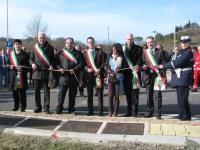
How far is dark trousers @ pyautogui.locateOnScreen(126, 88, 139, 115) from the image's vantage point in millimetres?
11164

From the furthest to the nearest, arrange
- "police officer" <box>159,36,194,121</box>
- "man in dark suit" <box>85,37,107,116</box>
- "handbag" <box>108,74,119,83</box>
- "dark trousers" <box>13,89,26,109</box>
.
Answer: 1. "dark trousers" <box>13,89,26,109</box>
2. "man in dark suit" <box>85,37,107,116</box>
3. "handbag" <box>108,74,119,83</box>
4. "police officer" <box>159,36,194,121</box>

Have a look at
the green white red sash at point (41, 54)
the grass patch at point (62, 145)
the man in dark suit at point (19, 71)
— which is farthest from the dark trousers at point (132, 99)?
the grass patch at point (62, 145)

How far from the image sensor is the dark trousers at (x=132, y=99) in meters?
11.2

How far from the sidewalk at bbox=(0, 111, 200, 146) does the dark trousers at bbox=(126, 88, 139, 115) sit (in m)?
0.78

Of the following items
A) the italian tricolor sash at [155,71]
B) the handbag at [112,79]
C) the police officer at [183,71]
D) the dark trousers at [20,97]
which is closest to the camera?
the police officer at [183,71]

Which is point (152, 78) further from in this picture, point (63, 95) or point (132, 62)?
point (63, 95)

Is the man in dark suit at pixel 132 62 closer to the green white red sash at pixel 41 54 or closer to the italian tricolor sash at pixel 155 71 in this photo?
the italian tricolor sash at pixel 155 71

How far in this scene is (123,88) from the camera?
36.2 feet

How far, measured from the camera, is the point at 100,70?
36.9 ft

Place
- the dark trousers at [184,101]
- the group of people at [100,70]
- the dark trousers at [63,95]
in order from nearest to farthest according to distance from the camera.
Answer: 1. the dark trousers at [184,101]
2. the group of people at [100,70]
3. the dark trousers at [63,95]

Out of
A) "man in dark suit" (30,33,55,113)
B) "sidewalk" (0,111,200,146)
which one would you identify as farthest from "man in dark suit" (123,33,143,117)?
"man in dark suit" (30,33,55,113)

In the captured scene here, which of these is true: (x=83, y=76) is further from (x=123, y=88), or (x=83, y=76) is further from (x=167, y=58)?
(x=167, y=58)

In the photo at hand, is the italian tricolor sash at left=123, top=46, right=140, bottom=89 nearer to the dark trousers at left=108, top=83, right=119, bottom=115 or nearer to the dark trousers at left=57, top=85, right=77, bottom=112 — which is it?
the dark trousers at left=108, top=83, right=119, bottom=115

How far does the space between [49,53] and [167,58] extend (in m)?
3.02
